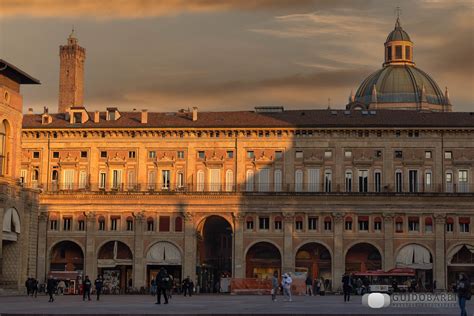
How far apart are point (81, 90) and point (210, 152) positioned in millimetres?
23993

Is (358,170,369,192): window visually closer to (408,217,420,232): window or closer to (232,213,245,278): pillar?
(408,217,420,232): window

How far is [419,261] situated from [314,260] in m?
8.80

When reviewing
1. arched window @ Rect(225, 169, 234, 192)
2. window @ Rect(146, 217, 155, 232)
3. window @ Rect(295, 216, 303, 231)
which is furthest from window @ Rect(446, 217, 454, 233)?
window @ Rect(146, 217, 155, 232)

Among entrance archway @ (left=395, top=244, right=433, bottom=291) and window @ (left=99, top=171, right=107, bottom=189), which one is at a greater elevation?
window @ (left=99, top=171, right=107, bottom=189)

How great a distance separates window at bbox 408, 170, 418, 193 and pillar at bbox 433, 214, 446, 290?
3.11 meters

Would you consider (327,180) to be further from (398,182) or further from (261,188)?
(398,182)

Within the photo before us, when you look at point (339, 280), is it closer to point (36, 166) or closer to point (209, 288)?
point (209, 288)

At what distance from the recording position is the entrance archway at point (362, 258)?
89.4 meters

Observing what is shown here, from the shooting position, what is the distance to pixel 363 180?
9044cm

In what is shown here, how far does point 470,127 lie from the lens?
8956cm

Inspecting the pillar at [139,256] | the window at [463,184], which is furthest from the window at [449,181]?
the pillar at [139,256]

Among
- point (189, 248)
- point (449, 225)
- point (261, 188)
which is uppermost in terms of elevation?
point (261, 188)

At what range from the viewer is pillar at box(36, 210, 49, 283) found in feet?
295

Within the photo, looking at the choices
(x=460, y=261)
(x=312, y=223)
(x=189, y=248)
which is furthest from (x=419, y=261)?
(x=189, y=248)
